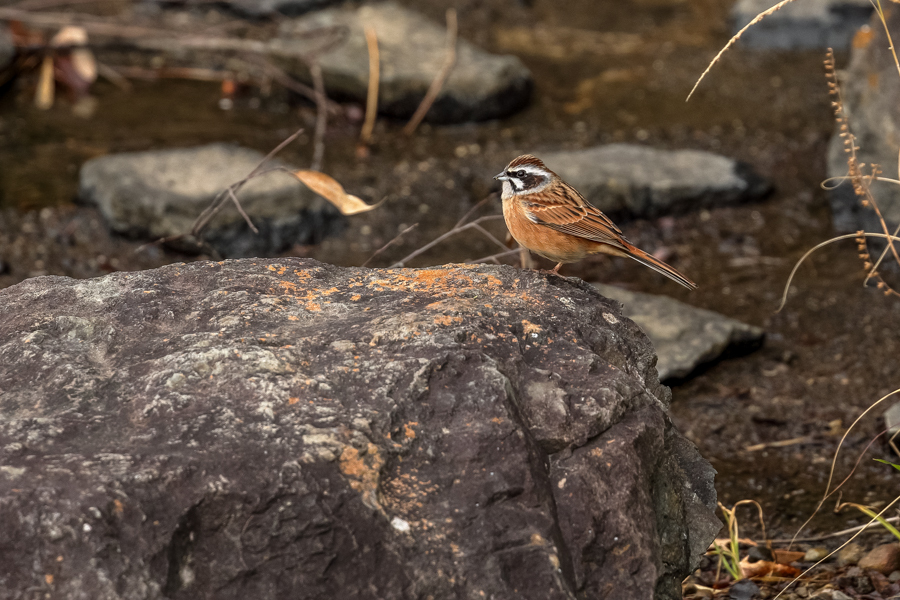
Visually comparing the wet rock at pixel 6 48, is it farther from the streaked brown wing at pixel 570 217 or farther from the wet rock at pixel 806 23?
the wet rock at pixel 806 23

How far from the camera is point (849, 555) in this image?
13.4 ft

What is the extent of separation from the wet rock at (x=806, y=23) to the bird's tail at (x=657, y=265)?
6343 millimetres

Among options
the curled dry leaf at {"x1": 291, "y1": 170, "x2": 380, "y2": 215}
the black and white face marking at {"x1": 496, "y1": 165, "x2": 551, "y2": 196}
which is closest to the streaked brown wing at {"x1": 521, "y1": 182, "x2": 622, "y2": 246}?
Result: the black and white face marking at {"x1": 496, "y1": 165, "x2": 551, "y2": 196}

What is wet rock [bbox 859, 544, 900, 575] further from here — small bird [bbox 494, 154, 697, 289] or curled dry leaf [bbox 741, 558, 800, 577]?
small bird [bbox 494, 154, 697, 289]

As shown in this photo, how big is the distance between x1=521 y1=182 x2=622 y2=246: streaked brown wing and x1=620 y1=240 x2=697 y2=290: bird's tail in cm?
7

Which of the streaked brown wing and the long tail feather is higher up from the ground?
the streaked brown wing

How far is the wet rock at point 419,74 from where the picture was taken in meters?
8.38

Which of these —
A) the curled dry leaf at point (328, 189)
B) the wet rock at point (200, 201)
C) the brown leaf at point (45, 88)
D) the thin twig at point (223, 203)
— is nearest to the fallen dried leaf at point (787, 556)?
the curled dry leaf at point (328, 189)

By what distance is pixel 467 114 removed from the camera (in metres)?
8.45

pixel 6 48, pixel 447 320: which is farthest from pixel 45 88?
pixel 447 320

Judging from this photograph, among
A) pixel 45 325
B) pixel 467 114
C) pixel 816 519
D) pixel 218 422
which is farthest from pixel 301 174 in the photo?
pixel 467 114

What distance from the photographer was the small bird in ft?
13.1

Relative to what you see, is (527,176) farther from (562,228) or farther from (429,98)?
(429,98)

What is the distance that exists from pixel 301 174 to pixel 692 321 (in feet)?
8.78
